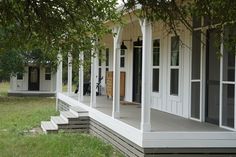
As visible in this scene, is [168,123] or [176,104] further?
[176,104]

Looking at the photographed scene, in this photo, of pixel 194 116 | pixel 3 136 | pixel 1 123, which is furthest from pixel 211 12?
pixel 1 123

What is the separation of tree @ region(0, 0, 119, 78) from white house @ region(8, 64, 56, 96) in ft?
110

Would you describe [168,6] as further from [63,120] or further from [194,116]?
[63,120]

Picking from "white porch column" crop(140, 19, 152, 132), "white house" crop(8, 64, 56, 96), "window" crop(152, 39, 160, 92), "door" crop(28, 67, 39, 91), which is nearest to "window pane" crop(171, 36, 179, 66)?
"window" crop(152, 39, 160, 92)

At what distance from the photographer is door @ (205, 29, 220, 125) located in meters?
10.3

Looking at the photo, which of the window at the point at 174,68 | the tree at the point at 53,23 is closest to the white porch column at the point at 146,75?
the tree at the point at 53,23

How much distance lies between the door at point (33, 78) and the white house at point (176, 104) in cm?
2477

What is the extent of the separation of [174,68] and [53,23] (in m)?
7.72

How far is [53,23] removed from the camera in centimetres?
558

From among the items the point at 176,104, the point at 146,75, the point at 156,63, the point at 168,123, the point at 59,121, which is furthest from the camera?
the point at 59,121

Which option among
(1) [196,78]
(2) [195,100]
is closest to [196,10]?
(1) [196,78]

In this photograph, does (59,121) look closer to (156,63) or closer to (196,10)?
(156,63)

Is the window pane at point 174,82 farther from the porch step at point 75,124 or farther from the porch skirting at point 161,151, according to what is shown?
the porch step at point 75,124

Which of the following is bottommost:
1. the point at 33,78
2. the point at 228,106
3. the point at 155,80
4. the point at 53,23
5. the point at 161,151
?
the point at 161,151
